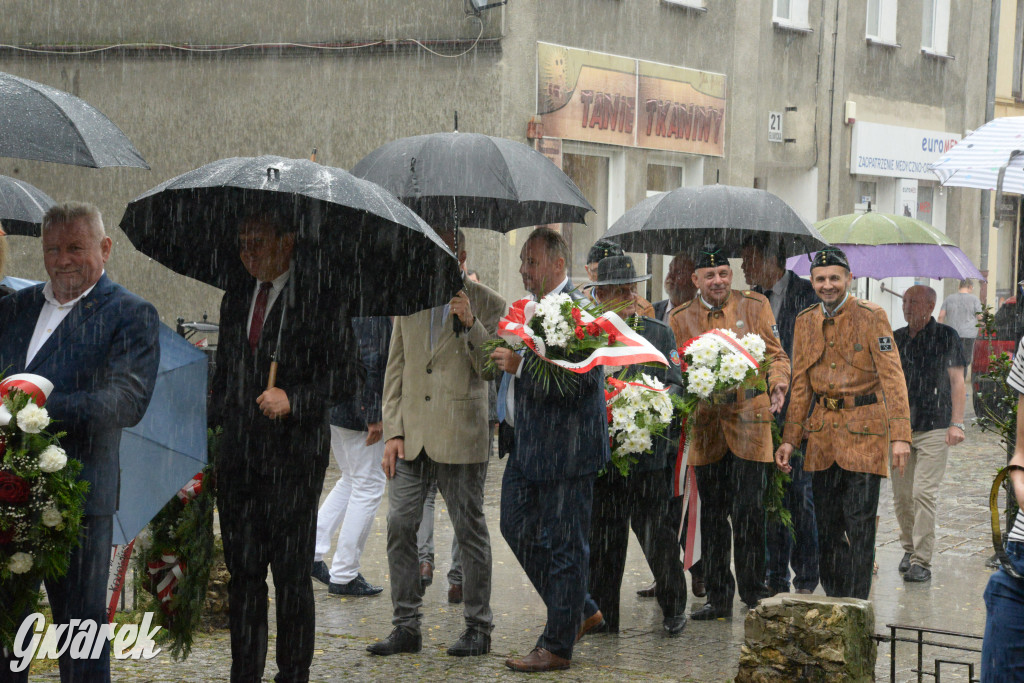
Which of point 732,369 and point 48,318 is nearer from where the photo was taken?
point 48,318

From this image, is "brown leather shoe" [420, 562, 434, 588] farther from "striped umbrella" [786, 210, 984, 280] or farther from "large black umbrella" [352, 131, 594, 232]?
"striped umbrella" [786, 210, 984, 280]

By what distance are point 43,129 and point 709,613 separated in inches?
176

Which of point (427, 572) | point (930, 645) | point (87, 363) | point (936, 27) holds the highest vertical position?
point (936, 27)

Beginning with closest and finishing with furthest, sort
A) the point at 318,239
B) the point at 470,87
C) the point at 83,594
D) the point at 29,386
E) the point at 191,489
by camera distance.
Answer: the point at 29,386
the point at 83,594
the point at 318,239
the point at 191,489
the point at 470,87

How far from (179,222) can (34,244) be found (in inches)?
602

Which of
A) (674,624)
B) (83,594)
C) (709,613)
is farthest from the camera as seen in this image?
(709,613)

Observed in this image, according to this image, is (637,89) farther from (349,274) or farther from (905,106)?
(349,274)

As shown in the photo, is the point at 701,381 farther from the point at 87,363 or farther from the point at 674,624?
the point at 87,363

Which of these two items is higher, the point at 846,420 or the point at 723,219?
the point at 723,219

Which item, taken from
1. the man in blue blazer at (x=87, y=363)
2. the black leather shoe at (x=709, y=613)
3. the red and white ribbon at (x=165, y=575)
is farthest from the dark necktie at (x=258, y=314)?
the black leather shoe at (x=709, y=613)

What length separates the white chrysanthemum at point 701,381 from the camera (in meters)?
7.56

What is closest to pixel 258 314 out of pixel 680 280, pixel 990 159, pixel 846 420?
pixel 846 420

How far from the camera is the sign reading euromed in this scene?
24.0m

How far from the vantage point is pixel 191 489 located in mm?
6039
